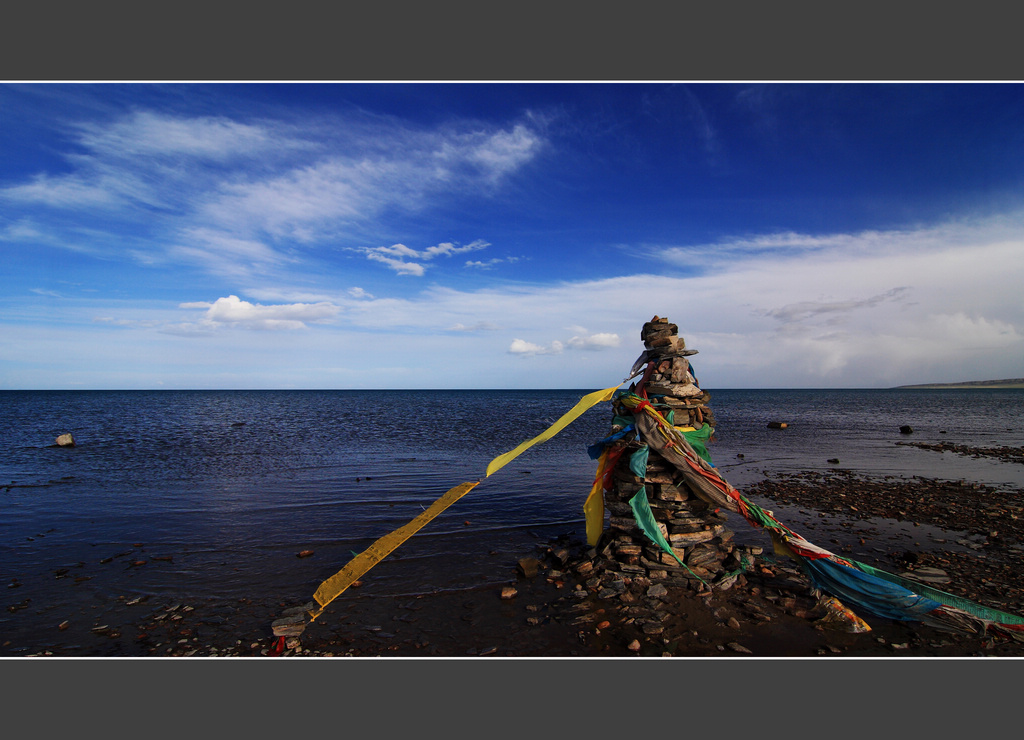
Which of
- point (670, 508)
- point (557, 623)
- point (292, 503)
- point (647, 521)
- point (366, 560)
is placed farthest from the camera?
point (292, 503)

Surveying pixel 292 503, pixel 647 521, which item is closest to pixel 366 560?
pixel 647 521

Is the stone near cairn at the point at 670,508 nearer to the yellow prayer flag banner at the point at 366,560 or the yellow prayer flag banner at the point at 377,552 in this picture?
the yellow prayer flag banner at the point at 377,552

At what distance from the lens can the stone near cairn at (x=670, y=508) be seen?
8289 mm

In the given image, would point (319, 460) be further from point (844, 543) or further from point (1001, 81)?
point (1001, 81)

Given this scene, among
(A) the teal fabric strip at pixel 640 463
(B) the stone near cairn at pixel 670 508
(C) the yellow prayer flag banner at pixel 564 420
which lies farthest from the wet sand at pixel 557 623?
(C) the yellow prayer flag banner at pixel 564 420

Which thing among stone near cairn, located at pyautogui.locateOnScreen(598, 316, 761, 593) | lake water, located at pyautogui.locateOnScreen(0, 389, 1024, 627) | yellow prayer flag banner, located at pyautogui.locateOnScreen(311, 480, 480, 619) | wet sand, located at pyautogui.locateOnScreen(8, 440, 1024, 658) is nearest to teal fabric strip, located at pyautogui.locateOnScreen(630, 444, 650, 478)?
stone near cairn, located at pyautogui.locateOnScreen(598, 316, 761, 593)

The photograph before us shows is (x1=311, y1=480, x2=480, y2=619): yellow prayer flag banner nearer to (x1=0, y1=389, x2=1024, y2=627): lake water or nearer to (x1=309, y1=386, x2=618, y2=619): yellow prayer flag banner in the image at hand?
(x1=309, y1=386, x2=618, y2=619): yellow prayer flag banner

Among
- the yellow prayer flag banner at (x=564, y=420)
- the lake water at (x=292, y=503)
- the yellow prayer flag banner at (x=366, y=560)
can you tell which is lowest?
the lake water at (x=292, y=503)

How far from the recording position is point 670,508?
27.7 feet

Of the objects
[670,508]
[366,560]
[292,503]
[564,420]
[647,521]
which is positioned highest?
[564,420]

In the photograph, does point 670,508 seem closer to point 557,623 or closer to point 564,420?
point 564,420

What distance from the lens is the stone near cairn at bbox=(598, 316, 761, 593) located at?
326 inches

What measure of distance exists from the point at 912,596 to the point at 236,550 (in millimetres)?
13133

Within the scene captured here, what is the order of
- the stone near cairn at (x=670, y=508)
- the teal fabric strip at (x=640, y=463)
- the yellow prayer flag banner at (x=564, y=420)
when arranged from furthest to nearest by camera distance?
the stone near cairn at (x=670, y=508) → the teal fabric strip at (x=640, y=463) → the yellow prayer flag banner at (x=564, y=420)
